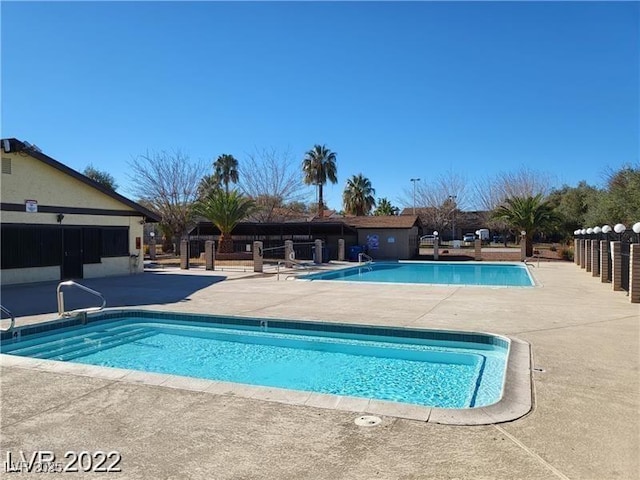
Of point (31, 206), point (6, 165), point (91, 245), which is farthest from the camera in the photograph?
point (91, 245)

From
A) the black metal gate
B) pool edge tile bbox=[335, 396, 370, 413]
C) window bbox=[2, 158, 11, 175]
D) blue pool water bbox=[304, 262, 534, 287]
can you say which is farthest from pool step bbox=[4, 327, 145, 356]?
the black metal gate

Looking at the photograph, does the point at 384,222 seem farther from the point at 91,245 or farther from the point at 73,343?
the point at 73,343

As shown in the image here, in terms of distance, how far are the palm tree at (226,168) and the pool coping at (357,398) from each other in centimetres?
4912

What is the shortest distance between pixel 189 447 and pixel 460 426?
2.21 m

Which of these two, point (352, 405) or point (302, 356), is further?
point (302, 356)

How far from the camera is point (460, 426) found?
13.1 ft

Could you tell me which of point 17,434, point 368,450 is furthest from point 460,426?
point 17,434

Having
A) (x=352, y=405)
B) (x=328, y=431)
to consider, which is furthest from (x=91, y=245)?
(x=328, y=431)

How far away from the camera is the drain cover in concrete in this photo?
405cm

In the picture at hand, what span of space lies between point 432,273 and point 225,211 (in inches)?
543

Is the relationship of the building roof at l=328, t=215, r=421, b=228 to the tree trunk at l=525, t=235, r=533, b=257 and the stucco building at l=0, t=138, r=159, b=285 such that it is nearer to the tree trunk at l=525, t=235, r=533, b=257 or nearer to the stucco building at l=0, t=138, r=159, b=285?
the tree trunk at l=525, t=235, r=533, b=257

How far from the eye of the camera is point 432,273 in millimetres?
24109

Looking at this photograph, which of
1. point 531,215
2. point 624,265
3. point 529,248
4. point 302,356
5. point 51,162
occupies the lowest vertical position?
point 302,356

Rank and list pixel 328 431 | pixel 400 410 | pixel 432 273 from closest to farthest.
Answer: pixel 328 431 < pixel 400 410 < pixel 432 273
